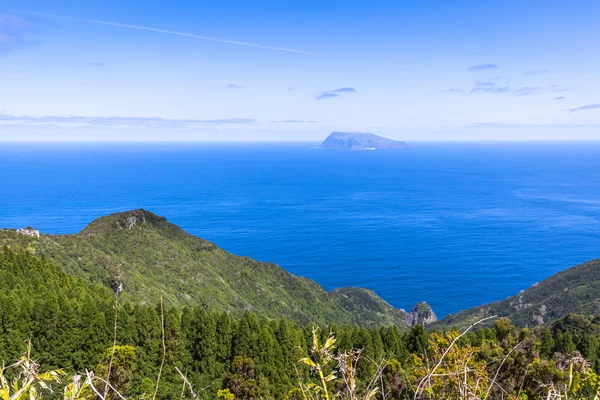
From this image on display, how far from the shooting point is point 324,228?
15312 cm

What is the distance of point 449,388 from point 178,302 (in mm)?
58054

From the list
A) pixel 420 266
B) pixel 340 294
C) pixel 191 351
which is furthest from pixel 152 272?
pixel 420 266

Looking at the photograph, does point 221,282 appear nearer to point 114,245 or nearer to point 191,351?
point 114,245

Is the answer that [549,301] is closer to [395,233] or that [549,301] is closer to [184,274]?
[395,233]

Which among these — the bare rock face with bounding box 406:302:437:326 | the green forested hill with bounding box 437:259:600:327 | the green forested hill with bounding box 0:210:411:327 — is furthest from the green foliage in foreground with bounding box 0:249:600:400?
the bare rock face with bounding box 406:302:437:326

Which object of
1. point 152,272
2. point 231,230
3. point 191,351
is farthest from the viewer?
point 231,230

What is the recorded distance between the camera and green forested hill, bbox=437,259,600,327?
7976 centimetres

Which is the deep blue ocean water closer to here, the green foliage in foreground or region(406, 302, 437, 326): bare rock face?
region(406, 302, 437, 326): bare rock face

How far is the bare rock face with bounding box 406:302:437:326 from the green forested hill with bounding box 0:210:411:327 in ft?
5.64

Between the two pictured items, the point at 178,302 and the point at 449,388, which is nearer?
the point at 449,388

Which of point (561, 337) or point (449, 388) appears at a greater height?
point (449, 388)

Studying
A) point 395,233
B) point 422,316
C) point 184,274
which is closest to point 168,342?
point 184,274

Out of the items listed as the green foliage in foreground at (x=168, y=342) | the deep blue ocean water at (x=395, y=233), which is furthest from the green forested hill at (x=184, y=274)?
the deep blue ocean water at (x=395, y=233)

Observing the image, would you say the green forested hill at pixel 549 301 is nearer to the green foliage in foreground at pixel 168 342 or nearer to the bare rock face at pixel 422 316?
the bare rock face at pixel 422 316
